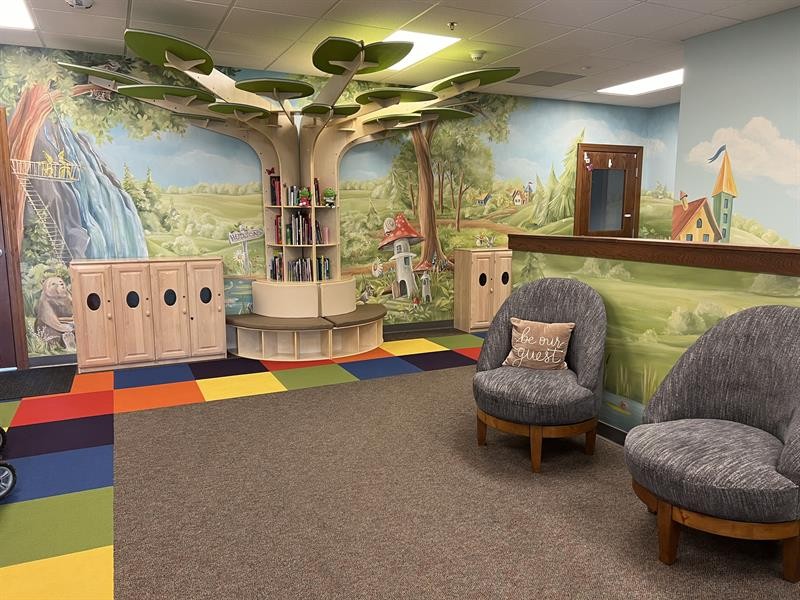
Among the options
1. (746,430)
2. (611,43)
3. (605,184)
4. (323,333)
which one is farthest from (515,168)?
(746,430)

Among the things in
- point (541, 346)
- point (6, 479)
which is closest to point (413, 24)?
point (541, 346)

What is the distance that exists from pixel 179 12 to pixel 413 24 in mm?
1823

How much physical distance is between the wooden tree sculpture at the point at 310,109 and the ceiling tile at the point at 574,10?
18.4 inches

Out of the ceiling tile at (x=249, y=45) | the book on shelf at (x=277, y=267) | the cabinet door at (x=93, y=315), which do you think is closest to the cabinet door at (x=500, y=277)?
the book on shelf at (x=277, y=267)

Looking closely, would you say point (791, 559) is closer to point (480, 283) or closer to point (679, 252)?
point (679, 252)

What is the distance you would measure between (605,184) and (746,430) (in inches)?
253

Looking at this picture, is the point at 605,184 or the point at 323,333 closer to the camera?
the point at 323,333

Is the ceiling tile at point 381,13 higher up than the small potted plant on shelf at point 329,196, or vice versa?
the ceiling tile at point 381,13

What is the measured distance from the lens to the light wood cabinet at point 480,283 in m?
7.06

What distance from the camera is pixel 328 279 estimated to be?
6359mm

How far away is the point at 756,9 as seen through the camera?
14.7ft

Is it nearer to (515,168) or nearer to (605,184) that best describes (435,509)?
(515,168)

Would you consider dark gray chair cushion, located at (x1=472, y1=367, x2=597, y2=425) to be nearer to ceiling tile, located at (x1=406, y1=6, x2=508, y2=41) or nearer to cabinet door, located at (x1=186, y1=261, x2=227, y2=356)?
ceiling tile, located at (x1=406, y1=6, x2=508, y2=41)

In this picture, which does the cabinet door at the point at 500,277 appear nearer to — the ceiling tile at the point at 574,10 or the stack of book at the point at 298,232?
the stack of book at the point at 298,232
